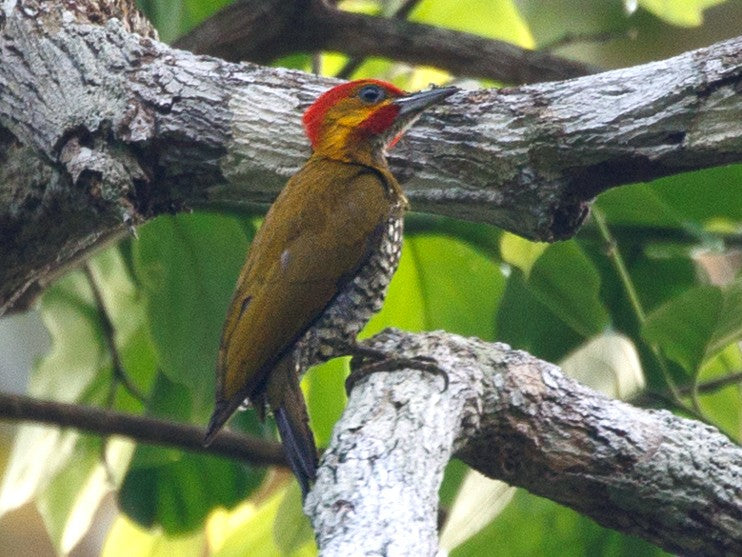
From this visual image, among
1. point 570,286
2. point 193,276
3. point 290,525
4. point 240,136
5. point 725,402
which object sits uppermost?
point 240,136

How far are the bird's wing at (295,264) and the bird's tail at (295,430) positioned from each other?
0.06m

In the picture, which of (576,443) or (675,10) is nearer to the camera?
(576,443)

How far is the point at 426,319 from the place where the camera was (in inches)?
164

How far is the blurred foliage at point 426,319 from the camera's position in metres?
3.43

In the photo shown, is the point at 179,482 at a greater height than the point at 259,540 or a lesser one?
lesser

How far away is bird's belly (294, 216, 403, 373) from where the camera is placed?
302 centimetres

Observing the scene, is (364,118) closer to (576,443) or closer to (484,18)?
(576,443)

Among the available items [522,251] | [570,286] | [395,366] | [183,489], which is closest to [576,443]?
[395,366]

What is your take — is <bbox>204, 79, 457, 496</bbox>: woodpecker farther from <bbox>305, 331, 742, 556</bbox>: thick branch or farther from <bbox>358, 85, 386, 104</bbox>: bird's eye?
<bbox>305, 331, 742, 556</bbox>: thick branch

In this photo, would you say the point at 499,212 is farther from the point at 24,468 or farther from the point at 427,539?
the point at 24,468

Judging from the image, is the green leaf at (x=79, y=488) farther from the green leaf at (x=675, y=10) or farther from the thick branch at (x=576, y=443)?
the green leaf at (x=675, y=10)

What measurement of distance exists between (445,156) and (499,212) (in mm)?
173

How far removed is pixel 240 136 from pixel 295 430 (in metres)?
0.63

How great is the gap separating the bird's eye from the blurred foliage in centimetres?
50
